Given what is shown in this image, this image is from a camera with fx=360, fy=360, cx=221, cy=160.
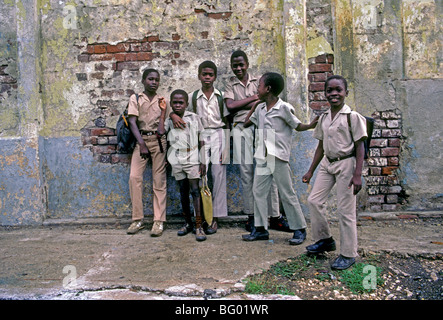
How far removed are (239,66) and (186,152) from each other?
110cm

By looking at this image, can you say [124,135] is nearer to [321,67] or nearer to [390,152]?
[321,67]

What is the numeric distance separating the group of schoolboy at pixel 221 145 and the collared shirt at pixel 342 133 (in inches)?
5.5

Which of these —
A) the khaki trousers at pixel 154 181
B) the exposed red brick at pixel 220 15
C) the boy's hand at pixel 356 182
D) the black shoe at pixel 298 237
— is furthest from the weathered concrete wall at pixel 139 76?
the boy's hand at pixel 356 182

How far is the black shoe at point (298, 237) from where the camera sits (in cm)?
339

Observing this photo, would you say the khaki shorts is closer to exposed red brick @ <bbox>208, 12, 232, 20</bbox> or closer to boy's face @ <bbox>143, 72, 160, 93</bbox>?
boy's face @ <bbox>143, 72, 160, 93</bbox>

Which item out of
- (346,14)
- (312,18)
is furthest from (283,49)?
(346,14)

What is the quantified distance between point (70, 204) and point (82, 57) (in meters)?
1.79

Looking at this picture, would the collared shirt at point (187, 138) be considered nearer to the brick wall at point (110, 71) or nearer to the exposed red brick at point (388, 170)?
the brick wall at point (110, 71)

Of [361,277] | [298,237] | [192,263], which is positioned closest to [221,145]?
[298,237]

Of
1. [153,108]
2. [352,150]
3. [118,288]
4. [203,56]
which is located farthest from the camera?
[203,56]

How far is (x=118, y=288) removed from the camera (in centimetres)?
258

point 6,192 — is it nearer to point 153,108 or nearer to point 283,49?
point 153,108

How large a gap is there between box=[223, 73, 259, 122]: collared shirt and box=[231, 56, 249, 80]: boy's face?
0.34 feet

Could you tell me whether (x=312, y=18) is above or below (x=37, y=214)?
above
